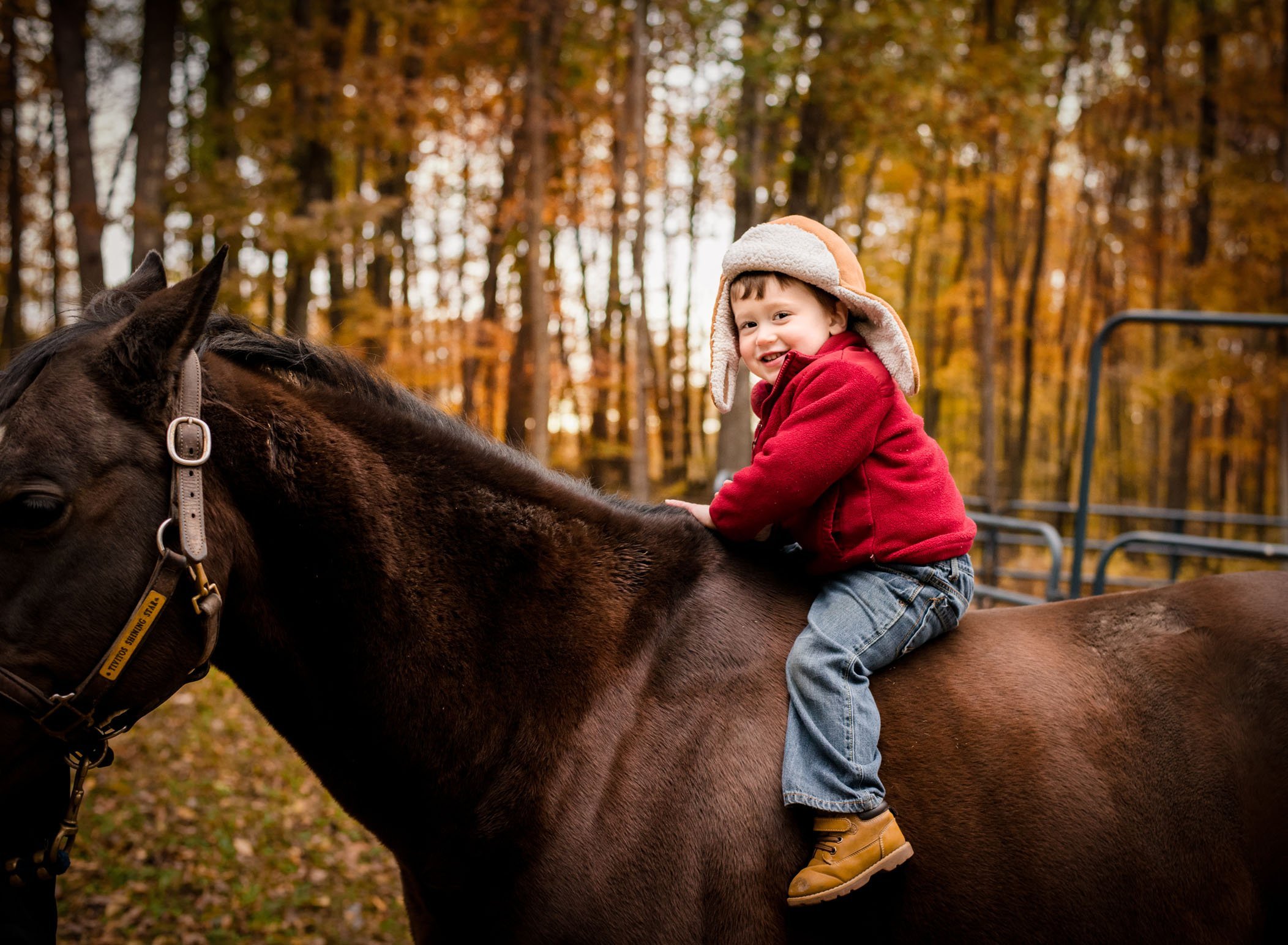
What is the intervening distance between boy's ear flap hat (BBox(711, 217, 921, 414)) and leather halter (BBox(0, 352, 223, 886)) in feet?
4.27

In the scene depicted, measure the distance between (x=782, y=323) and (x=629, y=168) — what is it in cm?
1573

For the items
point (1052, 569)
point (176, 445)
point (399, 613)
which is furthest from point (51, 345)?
point (1052, 569)

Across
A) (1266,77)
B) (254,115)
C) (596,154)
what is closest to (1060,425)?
(1266,77)

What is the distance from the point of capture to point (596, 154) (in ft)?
61.1

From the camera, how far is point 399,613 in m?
1.81

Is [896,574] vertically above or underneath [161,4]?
underneath

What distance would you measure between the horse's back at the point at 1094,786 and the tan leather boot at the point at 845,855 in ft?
0.37

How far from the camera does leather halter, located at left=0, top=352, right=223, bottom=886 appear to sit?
4.98ft

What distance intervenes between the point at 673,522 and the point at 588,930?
953mm

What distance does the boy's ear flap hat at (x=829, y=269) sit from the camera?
2.04 m

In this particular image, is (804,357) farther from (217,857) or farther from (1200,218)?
(1200,218)

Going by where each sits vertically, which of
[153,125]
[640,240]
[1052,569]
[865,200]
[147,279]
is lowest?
A: [1052,569]

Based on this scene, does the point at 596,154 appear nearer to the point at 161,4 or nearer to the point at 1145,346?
the point at 161,4

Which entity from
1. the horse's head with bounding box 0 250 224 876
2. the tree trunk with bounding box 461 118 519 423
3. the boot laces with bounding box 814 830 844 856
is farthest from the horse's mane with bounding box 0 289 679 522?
the tree trunk with bounding box 461 118 519 423
